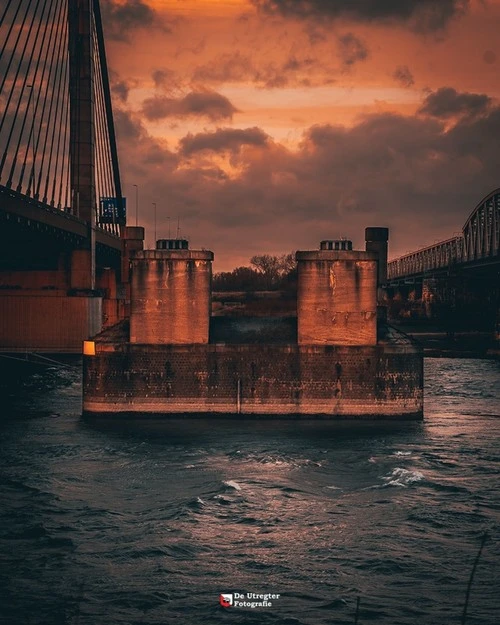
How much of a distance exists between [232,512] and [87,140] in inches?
2857

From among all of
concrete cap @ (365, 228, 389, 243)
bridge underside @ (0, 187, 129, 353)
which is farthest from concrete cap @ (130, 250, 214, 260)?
bridge underside @ (0, 187, 129, 353)

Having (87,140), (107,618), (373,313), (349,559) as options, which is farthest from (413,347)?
(87,140)

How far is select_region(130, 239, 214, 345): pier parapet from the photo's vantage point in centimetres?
5075

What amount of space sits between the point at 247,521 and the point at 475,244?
137770 mm

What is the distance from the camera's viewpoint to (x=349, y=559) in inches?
1030

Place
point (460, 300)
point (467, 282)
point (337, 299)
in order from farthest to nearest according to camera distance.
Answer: point (460, 300)
point (467, 282)
point (337, 299)

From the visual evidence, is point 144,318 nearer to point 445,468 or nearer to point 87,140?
point 445,468

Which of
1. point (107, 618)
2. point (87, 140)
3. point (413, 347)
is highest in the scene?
point (87, 140)

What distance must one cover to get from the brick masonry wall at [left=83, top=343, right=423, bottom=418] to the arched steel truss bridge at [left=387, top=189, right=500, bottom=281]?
190 ft

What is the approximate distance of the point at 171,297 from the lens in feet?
167

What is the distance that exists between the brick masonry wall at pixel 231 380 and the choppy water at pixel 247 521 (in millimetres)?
1530

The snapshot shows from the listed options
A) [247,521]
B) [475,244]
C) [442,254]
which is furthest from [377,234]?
[442,254]

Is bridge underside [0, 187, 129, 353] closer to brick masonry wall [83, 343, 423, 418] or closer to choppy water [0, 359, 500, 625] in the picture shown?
brick masonry wall [83, 343, 423, 418]

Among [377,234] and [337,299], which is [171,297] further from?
[377,234]
